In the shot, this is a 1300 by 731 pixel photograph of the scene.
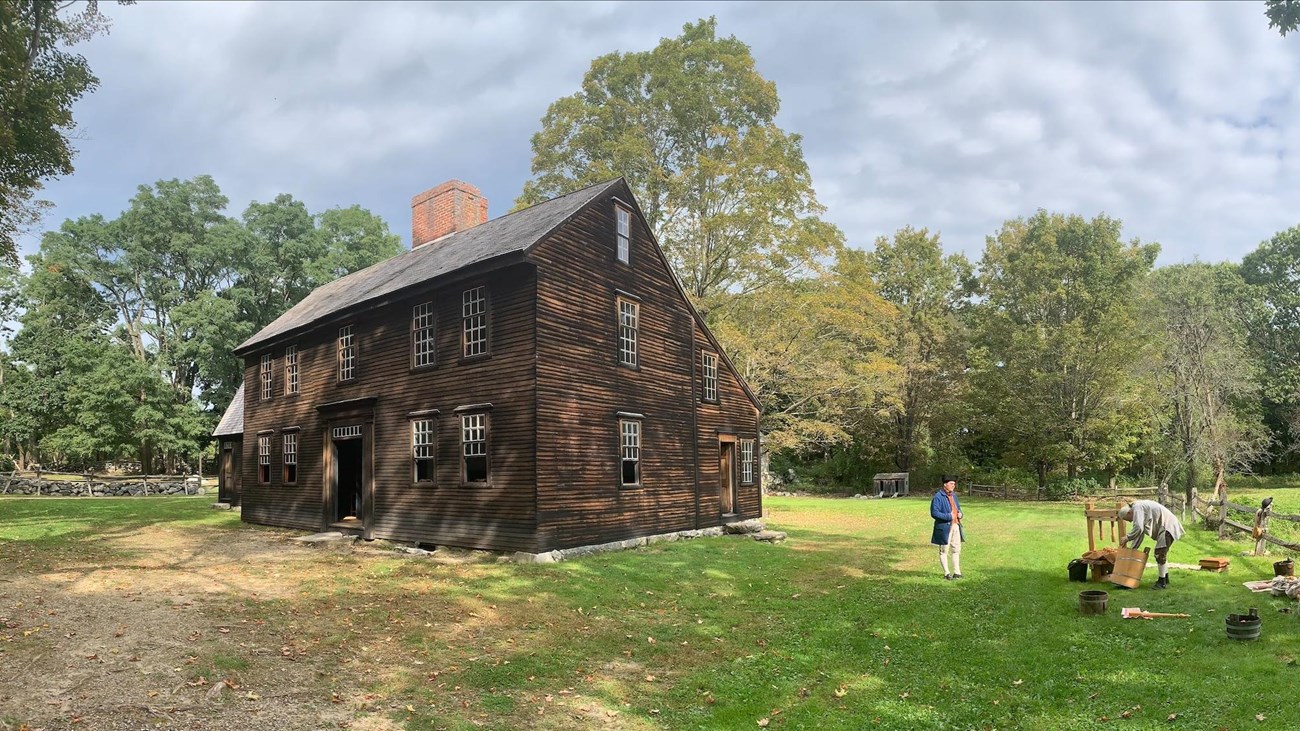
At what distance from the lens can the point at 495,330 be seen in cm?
1738

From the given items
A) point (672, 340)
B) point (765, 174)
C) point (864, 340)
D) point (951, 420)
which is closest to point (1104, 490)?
point (951, 420)

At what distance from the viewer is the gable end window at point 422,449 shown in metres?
18.5

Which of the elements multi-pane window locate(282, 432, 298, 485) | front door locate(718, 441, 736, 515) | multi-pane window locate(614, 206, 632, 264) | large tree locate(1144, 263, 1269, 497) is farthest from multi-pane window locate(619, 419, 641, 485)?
large tree locate(1144, 263, 1269, 497)

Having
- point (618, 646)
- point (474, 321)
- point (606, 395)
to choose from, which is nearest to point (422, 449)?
point (474, 321)

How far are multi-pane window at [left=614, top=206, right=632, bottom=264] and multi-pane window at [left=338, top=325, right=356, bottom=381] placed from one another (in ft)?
27.7

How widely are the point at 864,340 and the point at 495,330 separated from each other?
28080 millimetres

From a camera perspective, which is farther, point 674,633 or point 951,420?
point 951,420

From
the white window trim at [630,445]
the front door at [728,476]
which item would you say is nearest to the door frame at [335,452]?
the white window trim at [630,445]

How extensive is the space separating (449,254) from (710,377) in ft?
28.8

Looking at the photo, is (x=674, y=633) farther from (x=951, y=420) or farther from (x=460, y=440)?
(x=951, y=420)

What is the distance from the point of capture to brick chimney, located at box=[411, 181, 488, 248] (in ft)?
83.3

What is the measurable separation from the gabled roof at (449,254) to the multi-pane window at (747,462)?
1033 cm

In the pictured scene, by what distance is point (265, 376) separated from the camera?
2627cm

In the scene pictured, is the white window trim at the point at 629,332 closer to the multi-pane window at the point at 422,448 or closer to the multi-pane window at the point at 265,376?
the multi-pane window at the point at 422,448
